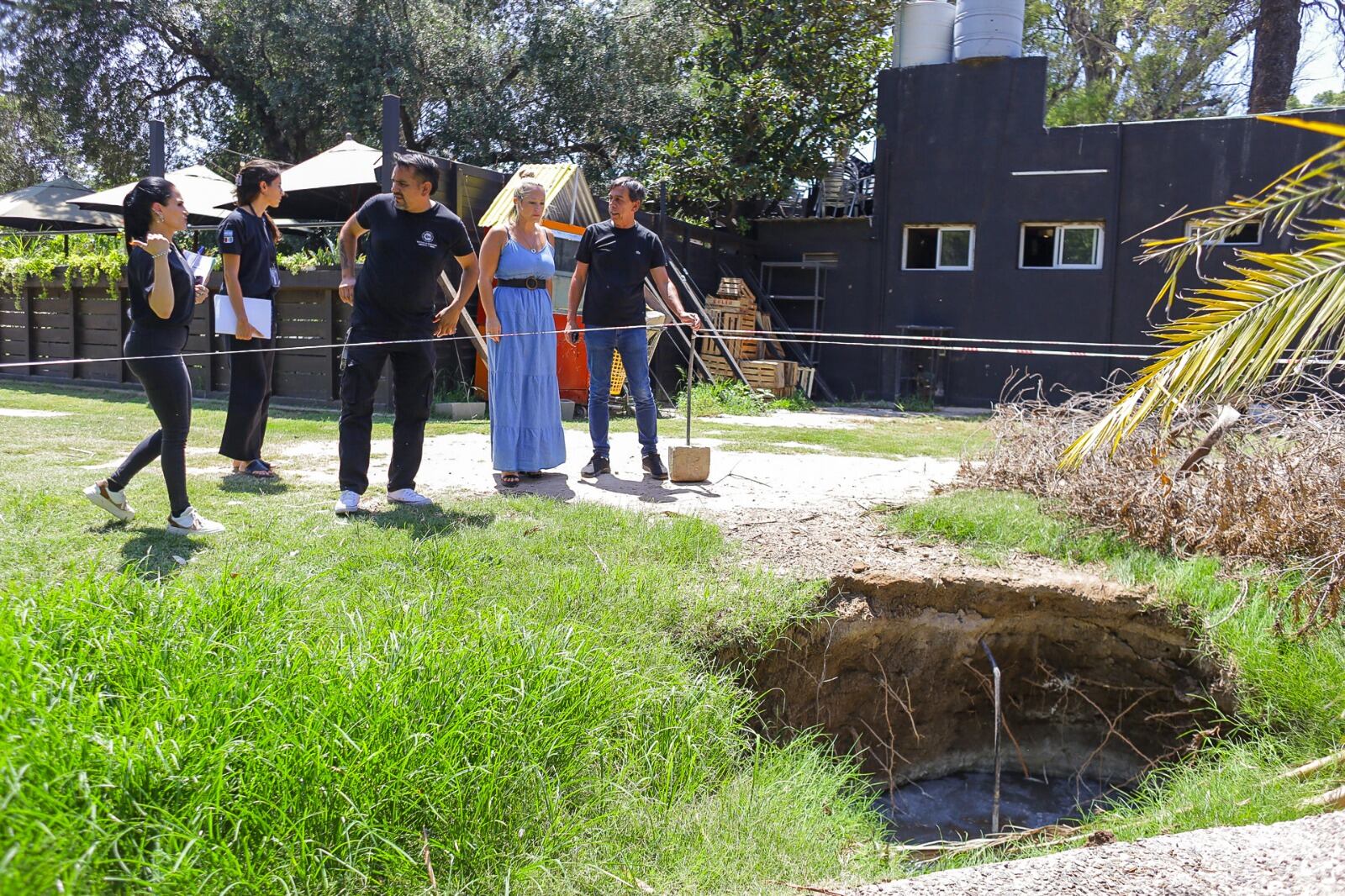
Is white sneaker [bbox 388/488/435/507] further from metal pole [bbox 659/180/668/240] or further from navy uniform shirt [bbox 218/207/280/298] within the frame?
metal pole [bbox 659/180/668/240]

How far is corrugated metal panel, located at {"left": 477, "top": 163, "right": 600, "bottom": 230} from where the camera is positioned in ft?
34.8

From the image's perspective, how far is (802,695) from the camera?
14.0 feet

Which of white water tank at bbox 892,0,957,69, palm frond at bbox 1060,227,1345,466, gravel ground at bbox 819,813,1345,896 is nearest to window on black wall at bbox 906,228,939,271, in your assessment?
white water tank at bbox 892,0,957,69

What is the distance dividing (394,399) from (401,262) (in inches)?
26.4

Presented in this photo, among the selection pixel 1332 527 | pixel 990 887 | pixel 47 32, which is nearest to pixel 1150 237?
pixel 1332 527

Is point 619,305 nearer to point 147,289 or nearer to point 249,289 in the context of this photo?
point 249,289

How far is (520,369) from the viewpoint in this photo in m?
5.81

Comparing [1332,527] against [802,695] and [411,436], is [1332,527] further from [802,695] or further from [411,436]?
[411,436]

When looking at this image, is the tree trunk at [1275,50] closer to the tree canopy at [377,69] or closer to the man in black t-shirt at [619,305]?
the tree canopy at [377,69]

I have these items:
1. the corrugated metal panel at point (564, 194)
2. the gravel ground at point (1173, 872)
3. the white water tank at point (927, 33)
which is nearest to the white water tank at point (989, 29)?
the white water tank at point (927, 33)

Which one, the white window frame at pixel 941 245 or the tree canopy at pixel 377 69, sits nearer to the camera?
the white window frame at pixel 941 245

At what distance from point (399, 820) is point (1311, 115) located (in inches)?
625

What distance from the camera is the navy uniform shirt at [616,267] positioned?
6.06 m

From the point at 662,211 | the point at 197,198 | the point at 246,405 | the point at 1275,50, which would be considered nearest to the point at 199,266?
the point at 246,405
